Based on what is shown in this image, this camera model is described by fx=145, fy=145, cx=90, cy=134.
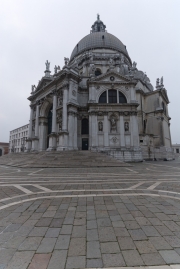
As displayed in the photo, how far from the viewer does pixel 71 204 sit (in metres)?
4.46

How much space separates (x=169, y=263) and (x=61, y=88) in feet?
101

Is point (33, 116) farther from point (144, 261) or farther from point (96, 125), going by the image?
point (144, 261)

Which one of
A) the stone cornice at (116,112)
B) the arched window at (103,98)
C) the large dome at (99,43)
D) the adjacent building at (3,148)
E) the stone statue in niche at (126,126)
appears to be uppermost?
the large dome at (99,43)

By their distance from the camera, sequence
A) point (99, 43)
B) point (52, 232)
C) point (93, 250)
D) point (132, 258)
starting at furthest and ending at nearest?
point (99, 43)
point (52, 232)
point (93, 250)
point (132, 258)

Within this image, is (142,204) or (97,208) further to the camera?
(142,204)

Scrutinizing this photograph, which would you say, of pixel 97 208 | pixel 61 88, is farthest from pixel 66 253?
Result: pixel 61 88

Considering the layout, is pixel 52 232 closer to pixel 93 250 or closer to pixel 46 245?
pixel 46 245

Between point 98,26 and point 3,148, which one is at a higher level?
point 98,26

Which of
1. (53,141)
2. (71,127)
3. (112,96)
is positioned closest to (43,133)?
(53,141)

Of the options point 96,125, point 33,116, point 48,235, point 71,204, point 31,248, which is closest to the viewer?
point 31,248

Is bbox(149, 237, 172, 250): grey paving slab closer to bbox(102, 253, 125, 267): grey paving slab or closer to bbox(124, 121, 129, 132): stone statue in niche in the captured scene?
bbox(102, 253, 125, 267): grey paving slab

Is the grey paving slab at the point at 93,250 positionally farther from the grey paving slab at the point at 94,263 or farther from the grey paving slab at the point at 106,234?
the grey paving slab at the point at 106,234

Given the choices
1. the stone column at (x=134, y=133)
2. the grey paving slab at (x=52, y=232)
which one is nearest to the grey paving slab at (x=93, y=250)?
the grey paving slab at (x=52, y=232)

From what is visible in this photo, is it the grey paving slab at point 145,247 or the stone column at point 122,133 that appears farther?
the stone column at point 122,133
